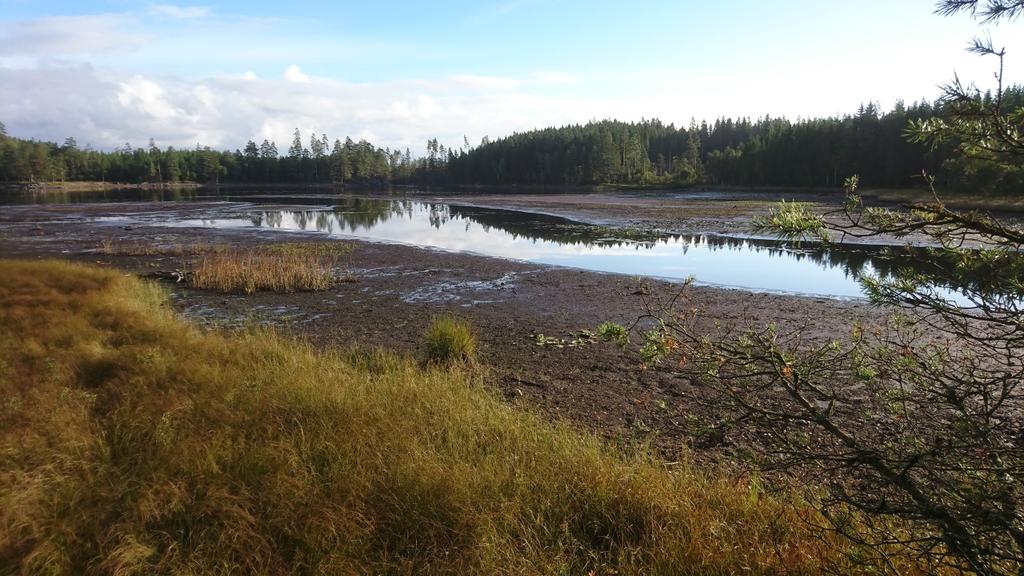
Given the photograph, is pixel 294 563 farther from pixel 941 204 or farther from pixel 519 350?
pixel 519 350


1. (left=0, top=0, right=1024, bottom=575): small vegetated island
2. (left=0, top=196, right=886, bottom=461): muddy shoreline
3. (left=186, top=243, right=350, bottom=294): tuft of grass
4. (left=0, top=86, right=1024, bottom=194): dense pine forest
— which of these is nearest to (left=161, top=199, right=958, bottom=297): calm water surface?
(left=0, top=196, right=886, bottom=461): muddy shoreline

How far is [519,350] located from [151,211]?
189 ft

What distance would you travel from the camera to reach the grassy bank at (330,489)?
4.02 metres

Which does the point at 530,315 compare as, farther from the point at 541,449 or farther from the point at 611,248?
the point at 611,248

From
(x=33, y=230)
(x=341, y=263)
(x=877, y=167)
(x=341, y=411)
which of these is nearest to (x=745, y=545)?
(x=341, y=411)

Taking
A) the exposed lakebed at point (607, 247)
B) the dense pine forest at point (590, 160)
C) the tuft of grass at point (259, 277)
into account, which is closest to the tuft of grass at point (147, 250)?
the tuft of grass at point (259, 277)

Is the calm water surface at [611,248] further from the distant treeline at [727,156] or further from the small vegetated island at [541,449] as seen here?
the distant treeline at [727,156]

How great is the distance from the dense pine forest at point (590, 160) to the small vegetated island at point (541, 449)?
6076 cm

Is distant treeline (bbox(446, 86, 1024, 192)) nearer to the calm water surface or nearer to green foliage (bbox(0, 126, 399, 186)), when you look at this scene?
the calm water surface

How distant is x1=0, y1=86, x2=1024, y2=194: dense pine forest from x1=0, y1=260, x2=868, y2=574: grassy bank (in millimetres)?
61381

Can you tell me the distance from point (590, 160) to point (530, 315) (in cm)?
10905

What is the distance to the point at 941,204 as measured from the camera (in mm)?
2309

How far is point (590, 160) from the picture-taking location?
4656 inches

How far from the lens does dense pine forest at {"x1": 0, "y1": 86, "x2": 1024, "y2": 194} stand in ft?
240
